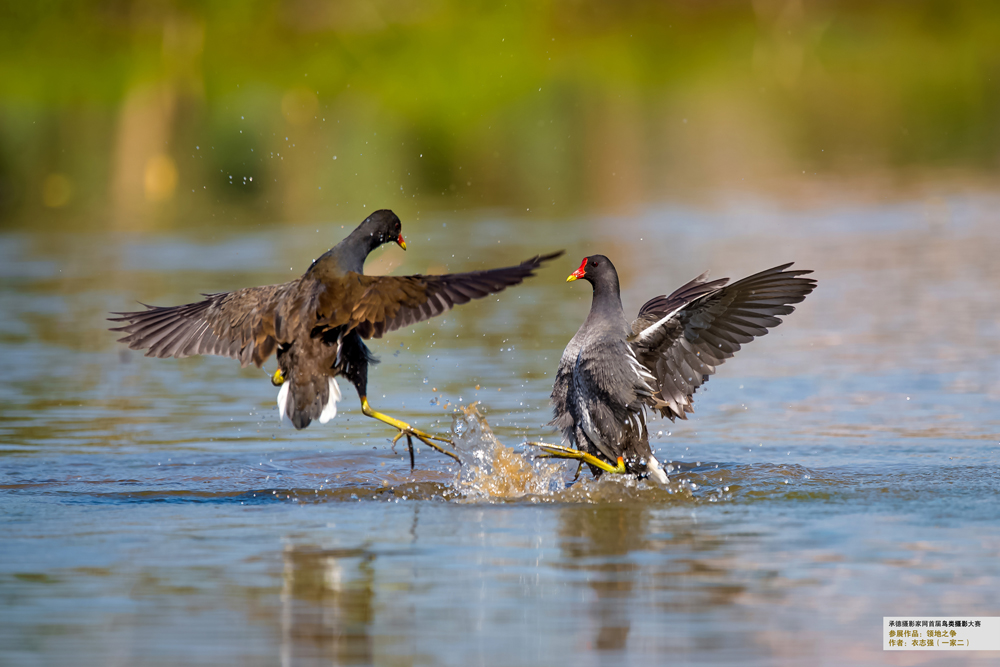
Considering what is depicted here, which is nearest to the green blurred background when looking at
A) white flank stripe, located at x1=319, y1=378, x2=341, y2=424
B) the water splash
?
the water splash

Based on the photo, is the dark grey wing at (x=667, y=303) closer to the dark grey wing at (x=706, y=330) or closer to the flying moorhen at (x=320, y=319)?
the dark grey wing at (x=706, y=330)

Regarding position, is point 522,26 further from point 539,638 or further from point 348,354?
point 539,638

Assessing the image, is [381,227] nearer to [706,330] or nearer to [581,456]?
[581,456]

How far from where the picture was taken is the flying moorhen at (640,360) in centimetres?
665

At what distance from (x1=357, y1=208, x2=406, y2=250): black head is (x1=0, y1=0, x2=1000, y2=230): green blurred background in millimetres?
8675

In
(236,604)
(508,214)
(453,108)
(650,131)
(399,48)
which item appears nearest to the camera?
(236,604)

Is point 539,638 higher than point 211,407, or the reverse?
point 211,407

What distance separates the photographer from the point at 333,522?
19.5 ft

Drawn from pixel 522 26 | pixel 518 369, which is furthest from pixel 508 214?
pixel 522 26

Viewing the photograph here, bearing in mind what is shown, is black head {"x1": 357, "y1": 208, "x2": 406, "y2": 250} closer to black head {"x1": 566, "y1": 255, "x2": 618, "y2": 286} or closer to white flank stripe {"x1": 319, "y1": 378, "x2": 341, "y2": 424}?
white flank stripe {"x1": 319, "y1": 378, "x2": 341, "y2": 424}

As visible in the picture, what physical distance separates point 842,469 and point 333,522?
95.9 inches

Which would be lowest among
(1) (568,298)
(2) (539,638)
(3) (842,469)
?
(2) (539,638)

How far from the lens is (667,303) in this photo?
7.49 metres

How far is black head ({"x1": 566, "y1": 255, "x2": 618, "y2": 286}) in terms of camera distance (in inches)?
276
